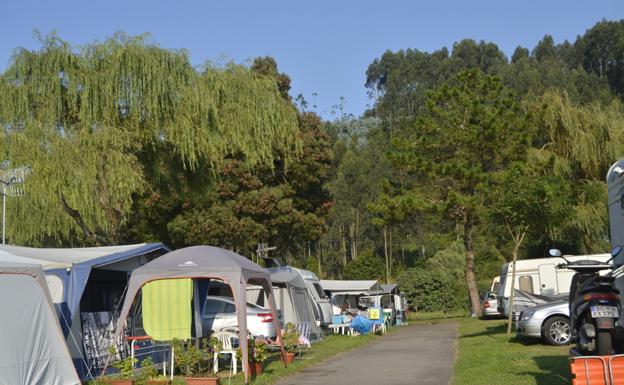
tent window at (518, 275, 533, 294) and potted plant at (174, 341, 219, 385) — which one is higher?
tent window at (518, 275, 533, 294)

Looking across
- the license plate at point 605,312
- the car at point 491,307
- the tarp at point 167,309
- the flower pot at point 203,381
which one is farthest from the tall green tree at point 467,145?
the license plate at point 605,312

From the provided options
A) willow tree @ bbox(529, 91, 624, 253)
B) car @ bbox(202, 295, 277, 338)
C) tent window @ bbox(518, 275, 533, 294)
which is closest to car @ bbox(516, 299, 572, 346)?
car @ bbox(202, 295, 277, 338)

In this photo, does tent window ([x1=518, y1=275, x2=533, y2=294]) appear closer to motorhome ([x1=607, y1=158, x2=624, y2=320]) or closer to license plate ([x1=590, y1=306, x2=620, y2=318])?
motorhome ([x1=607, y1=158, x2=624, y2=320])

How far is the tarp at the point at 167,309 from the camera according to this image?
14.0m

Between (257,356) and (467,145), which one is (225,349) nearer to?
(257,356)

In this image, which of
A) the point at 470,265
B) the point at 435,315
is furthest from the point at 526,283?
the point at 435,315

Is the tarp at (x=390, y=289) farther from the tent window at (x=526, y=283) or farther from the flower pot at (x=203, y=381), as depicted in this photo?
the flower pot at (x=203, y=381)

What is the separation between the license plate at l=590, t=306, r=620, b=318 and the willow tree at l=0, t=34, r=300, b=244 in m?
11.6

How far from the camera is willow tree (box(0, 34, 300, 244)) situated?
17717 mm

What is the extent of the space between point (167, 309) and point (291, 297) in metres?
9.43

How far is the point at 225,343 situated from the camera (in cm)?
1448

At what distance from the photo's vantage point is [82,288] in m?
13.2

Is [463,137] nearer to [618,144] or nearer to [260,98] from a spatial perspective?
[618,144]

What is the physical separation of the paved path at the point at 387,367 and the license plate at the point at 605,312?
3011mm
